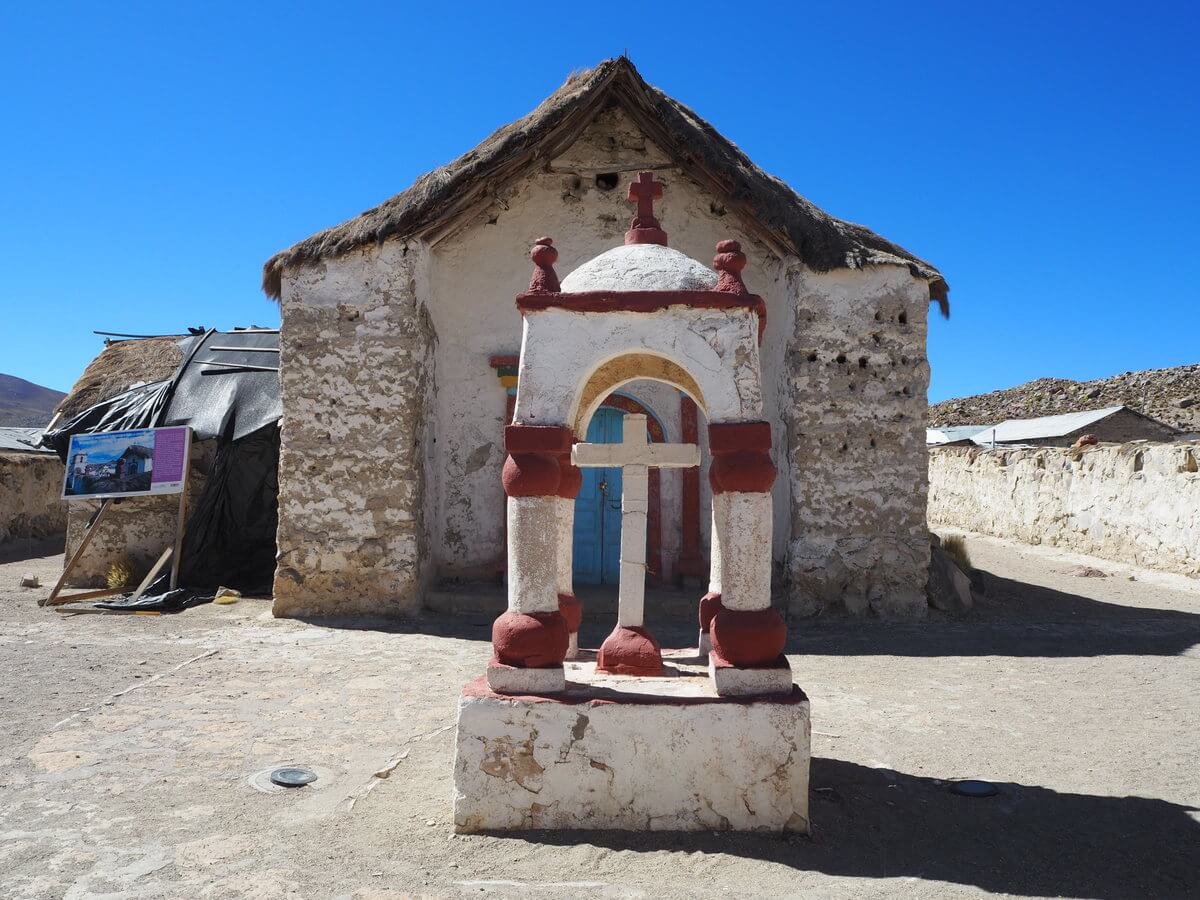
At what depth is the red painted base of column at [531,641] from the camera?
10.7 ft

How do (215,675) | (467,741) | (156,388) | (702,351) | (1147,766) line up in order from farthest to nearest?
(156,388), (215,675), (1147,766), (702,351), (467,741)

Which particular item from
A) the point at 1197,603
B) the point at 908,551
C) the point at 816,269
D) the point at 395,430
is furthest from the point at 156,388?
the point at 1197,603

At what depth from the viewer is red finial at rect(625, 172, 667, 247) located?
3912 millimetres

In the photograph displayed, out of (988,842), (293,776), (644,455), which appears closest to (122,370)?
(293,776)

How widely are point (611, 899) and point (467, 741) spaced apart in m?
0.79

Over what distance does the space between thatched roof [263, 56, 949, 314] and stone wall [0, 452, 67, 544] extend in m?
7.79

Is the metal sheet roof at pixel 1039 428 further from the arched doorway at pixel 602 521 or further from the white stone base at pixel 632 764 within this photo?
the white stone base at pixel 632 764

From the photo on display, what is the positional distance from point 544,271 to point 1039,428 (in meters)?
19.5

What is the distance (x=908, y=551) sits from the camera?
7512mm

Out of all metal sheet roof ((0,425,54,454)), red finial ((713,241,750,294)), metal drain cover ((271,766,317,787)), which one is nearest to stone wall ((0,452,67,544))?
metal sheet roof ((0,425,54,454))

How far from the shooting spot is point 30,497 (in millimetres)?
13156

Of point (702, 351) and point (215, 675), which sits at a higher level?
point (702, 351)

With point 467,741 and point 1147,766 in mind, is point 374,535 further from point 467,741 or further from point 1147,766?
point 1147,766

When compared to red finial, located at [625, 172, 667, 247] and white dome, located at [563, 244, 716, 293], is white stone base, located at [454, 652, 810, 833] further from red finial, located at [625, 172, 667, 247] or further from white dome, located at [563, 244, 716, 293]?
red finial, located at [625, 172, 667, 247]
